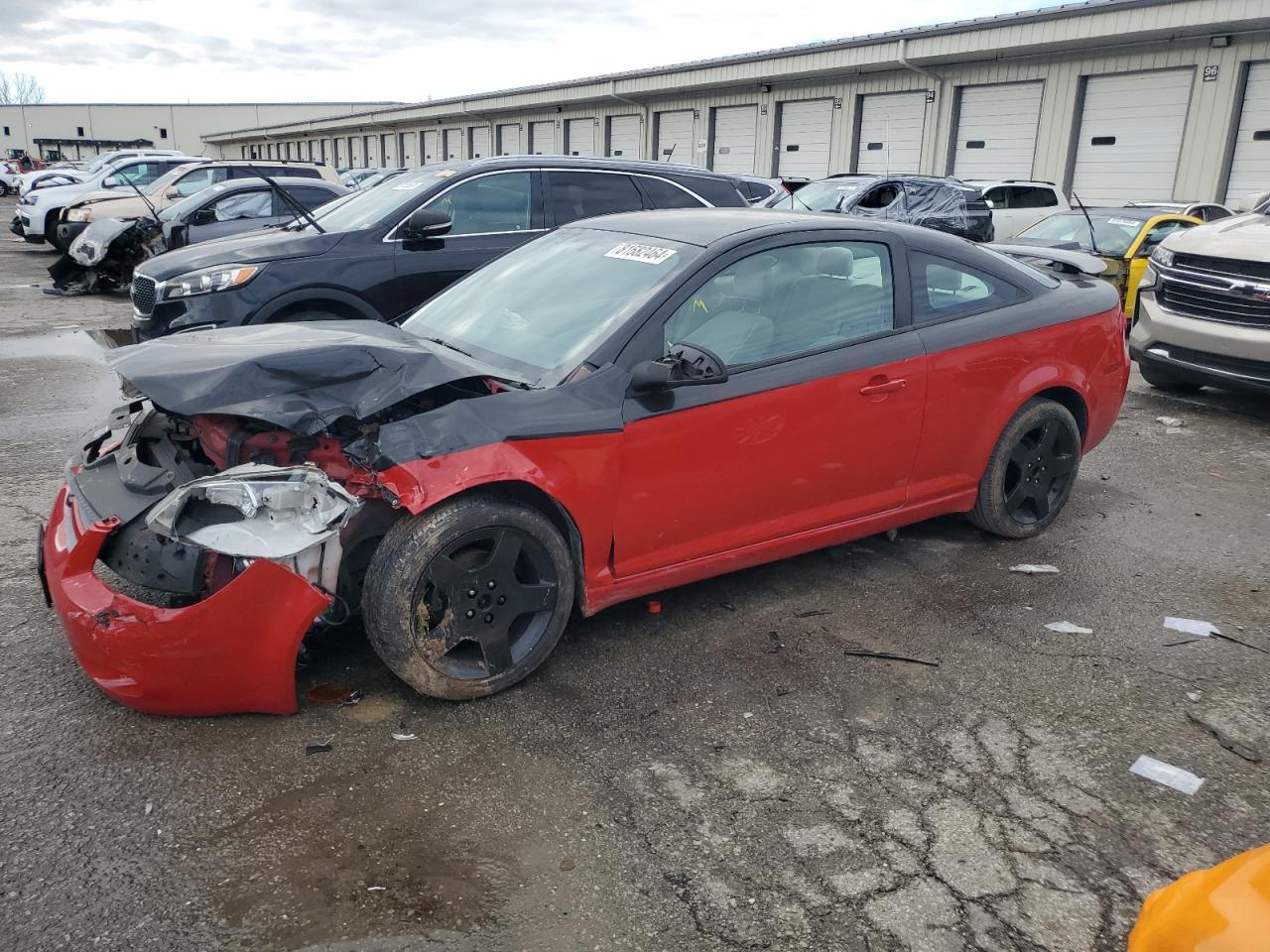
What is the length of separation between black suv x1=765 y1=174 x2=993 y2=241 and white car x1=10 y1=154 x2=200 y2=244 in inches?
519

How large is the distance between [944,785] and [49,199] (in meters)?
22.8

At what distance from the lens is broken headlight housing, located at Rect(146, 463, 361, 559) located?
3.04 meters

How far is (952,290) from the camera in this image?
181 inches

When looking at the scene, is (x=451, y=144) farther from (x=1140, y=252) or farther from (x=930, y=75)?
(x=1140, y=252)

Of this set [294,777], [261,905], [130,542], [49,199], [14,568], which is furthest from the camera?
[49,199]

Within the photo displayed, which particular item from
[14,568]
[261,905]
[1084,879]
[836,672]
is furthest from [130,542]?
[1084,879]

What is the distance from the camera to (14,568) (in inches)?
175

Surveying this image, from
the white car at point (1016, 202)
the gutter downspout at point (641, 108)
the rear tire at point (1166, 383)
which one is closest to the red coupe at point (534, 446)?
the rear tire at point (1166, 383)

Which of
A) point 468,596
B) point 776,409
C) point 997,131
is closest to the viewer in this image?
point 468,596

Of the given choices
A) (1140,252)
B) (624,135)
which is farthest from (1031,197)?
(624,135)

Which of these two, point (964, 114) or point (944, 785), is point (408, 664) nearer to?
point (944, 785)

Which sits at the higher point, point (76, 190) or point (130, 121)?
point (76, 190)

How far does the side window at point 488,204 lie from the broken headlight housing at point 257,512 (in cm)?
473

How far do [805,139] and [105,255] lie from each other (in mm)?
17314
